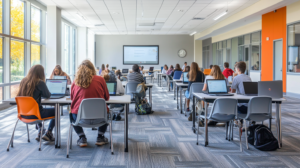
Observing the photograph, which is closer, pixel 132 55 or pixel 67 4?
pixel 67 4

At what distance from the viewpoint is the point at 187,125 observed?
179 inches

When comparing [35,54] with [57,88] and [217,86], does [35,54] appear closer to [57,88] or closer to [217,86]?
[57,88]

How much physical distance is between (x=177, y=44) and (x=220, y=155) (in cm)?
1458

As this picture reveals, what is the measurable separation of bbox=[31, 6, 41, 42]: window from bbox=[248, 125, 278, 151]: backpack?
7139mm

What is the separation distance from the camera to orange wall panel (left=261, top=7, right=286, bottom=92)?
826cm

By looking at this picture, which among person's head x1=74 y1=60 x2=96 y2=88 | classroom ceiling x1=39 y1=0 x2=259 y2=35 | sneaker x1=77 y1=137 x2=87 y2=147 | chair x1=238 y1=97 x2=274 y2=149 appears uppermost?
classroom ceiling x1=39 y1=0 x2=259 y2=35

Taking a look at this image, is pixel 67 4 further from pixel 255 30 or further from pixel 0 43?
pixel 255 30

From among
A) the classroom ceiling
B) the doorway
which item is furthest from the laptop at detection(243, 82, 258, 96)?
the doorway

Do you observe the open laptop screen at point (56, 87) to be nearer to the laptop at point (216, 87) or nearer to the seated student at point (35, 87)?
the seated student at point (35, 87)

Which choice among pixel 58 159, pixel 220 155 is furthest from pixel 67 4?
pixel 220 155

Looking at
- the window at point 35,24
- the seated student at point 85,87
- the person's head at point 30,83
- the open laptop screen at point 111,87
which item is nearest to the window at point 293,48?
the open laptop screen at point 111,87

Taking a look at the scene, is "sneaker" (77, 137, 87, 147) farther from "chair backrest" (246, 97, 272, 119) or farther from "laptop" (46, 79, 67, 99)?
"chair backrest" (246, 97, 272, 119)

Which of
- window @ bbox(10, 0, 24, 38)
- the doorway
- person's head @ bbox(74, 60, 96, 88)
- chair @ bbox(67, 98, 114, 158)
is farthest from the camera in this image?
the doorway

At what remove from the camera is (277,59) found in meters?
8.72
